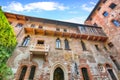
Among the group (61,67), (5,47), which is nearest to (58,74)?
(61,67)

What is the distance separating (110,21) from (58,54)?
972cm

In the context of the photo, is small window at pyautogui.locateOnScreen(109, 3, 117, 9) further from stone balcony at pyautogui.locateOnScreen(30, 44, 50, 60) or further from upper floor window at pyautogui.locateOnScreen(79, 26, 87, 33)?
stone balcony at pyautogui.locateOnScreen(30, 44, 50, 60)

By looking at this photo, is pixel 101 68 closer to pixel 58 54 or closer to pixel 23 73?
pixel 58 54

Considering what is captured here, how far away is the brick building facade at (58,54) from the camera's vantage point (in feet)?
30.2

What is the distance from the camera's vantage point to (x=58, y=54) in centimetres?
1080

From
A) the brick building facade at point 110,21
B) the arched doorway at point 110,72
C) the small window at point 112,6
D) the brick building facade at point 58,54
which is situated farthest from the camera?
the small window at point 112,6

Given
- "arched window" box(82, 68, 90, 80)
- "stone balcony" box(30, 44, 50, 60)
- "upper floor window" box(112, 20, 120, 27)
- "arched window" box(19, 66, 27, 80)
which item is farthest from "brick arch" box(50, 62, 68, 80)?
"upper floor window" box(112, 20, 120, 27)

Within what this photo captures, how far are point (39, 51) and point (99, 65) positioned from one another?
7.06 meters

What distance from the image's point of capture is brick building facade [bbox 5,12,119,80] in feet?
30.2

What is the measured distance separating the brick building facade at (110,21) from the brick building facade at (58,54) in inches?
33.5

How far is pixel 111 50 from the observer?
13.1 meters

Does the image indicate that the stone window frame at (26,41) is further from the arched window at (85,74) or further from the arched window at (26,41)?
the arched window at (85,74)

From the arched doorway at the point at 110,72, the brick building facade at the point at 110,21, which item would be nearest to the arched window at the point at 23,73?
the arched doorway at the point at 110,72

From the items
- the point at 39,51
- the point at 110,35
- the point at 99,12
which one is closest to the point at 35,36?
the point at 39,51
